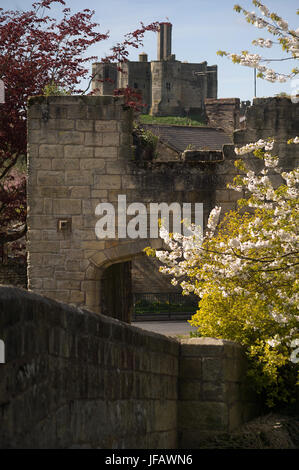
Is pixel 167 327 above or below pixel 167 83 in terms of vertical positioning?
below

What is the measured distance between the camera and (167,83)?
93875 millimetres

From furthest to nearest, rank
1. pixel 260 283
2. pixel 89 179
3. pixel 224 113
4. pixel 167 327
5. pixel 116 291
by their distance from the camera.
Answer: pixel 224 113, pixel 167 327, pixel 116 291, pixel 89 179, pixel 260 283

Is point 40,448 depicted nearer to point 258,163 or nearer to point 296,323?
point 296,323

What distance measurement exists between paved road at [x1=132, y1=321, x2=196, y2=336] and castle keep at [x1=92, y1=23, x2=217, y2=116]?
66.3 metres

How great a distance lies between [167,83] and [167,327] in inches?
2879

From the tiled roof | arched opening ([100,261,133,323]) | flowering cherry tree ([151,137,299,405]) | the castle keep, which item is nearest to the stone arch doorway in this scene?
arched opening ([100,261,133,323])

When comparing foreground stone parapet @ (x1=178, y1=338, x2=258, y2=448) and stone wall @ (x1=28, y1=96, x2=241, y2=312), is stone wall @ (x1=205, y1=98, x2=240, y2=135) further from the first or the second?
foreground stone parapet @ (x1=178, y1=338, x2=258, y2=448)

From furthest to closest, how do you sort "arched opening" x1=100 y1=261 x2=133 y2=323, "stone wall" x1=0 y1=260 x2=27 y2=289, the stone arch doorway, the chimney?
the chimney → "stone wall" x1=0 y1=260 x2=27 y2=289 → "arched opening" x1=100 y1=261 x2=133 y2=323 → the stone arch doorway

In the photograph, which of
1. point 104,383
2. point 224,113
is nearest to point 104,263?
point 104,383

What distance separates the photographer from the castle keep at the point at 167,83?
302ft

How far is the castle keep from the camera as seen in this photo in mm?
92125

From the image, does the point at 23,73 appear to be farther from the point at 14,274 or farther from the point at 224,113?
the point at 224,113
